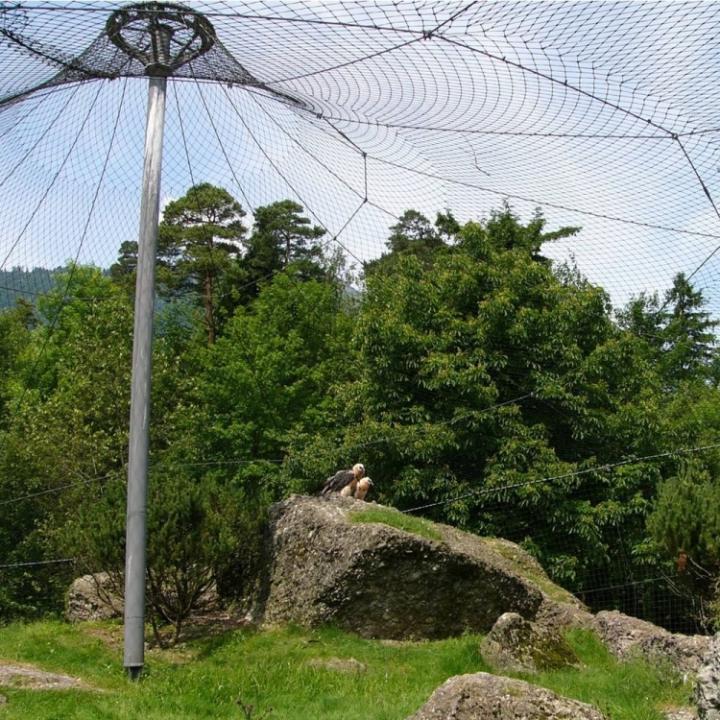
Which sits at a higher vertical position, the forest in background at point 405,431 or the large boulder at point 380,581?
the forest in background at point 405,431

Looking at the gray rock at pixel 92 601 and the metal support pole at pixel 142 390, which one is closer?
the metal support pole at pixel 142 390

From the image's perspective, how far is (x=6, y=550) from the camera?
2659 cm

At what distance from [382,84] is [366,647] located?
6.43 m

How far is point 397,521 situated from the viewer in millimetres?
13383

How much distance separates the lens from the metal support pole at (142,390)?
34.0 ft

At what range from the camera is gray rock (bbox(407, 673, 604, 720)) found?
555 centimetres

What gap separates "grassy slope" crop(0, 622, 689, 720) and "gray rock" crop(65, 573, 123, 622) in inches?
19.0

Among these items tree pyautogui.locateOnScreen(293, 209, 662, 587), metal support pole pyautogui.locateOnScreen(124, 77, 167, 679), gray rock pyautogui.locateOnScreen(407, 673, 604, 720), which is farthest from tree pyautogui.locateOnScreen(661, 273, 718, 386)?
gray rock pyautogui.locateOnScreen(407, 673, 604, 720)

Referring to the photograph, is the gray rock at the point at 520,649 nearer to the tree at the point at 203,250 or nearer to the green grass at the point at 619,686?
the green grass at the point at 619,686

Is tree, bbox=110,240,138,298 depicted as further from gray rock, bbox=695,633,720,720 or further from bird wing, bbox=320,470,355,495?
gray rock, bbox=695,633,720,720

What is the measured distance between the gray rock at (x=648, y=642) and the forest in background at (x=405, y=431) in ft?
4.53

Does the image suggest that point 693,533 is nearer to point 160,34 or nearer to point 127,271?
point 160,34

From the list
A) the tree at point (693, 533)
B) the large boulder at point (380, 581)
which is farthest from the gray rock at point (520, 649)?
the tree at point (693, 533)

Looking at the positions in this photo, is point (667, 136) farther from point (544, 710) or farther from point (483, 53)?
point (544, 710)
